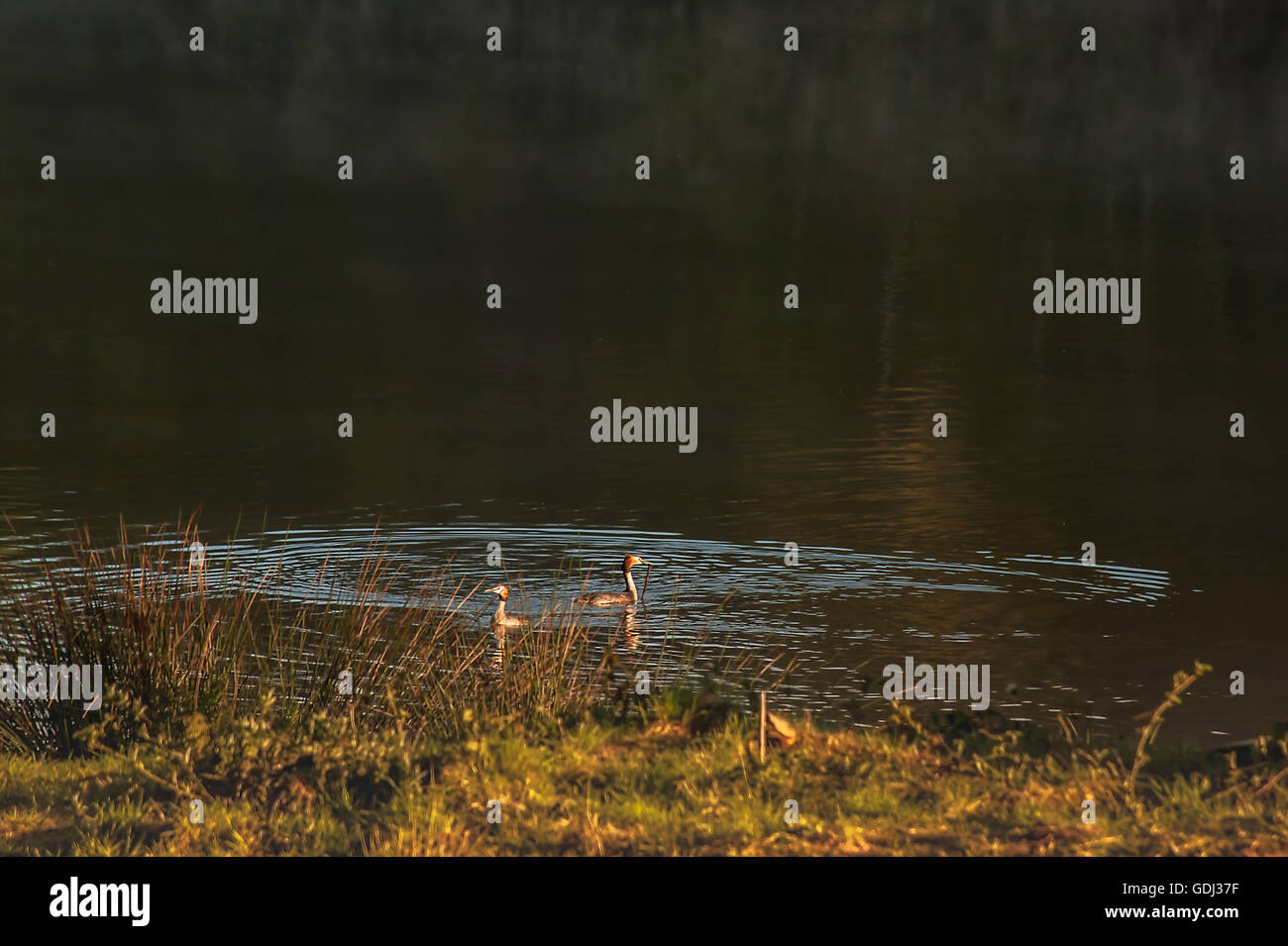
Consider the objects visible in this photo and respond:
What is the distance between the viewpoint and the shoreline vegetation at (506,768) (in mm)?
8156

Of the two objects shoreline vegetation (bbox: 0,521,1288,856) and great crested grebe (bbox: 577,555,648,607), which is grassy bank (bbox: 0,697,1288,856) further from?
great crested grebe (bbox: 577,555,648,607)

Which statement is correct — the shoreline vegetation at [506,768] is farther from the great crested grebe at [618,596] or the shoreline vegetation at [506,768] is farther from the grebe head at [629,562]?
the grebe head at [629,562]

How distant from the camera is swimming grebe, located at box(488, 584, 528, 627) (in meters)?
13.3

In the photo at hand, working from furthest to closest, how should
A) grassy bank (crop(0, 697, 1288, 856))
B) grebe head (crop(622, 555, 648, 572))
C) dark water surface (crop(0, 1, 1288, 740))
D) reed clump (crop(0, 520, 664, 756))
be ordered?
dark water surface (crop(0, 1, 1288, 740)) < grebe head (crop(622, 555, 648, 572)) < reed clump (crop(0, 520, 664, 756)) < grassy bank (crop(0, 697, 1288, 856))

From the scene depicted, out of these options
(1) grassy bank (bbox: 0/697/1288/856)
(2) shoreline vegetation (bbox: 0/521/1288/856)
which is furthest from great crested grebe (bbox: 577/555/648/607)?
(1) grassy bank (bbox: 0/697/1288/856)

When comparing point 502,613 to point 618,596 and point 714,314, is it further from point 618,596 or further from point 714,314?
point 714,314

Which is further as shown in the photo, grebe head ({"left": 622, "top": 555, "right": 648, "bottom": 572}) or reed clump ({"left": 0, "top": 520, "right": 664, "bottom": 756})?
grebe head ({"left": 622, "top": 555, "right": 648, "bottom": 572})

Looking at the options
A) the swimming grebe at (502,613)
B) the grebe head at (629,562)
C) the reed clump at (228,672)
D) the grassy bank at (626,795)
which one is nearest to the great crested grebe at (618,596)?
the grebe head at (629,562)

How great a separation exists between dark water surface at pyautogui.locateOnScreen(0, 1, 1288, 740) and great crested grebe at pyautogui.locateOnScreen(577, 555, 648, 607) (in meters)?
0.27

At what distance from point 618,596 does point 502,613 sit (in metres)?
1.65

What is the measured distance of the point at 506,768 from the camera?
8.98 m
